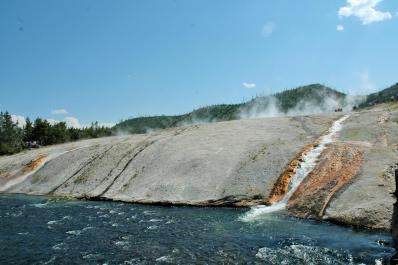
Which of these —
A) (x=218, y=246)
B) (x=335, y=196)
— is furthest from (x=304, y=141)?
(x=218, y=246)

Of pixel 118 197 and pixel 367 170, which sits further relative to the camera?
pixel 118 197

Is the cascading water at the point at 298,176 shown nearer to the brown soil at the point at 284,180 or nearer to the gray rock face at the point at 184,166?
the brown soil at the point at 284,180

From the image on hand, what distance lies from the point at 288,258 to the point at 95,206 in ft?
82.2

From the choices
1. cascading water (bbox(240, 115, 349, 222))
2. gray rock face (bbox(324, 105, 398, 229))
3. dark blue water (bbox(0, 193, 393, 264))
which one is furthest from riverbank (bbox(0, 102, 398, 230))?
dark blue water (bbox(0, 193, 393, 264))

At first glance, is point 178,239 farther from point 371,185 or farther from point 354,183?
point 371,185

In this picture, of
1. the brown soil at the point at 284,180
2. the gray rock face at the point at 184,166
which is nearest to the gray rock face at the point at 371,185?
the brown soil at the point at 284,180

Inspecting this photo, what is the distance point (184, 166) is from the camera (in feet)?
162

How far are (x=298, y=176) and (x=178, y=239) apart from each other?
1824cm

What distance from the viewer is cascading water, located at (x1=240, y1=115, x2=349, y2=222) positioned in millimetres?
35316

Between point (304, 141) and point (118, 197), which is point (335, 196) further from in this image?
point (118, 197)

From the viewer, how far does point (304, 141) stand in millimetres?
51156

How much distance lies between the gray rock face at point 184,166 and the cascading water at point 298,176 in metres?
1.79

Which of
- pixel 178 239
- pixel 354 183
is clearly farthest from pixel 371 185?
pixel 178 239

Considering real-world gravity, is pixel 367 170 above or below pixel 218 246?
above
